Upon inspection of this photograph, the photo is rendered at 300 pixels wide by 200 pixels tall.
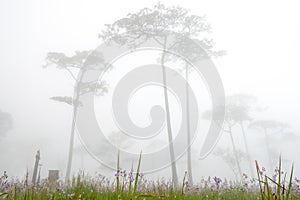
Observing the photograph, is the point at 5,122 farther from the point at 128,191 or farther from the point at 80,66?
the point at 128,191

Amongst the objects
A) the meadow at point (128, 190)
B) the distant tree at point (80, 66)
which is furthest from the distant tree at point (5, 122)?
the meadow at point (128, 190)

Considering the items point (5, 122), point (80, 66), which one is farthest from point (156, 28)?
point (5, 122)

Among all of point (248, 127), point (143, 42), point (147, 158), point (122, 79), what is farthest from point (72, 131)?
point (147, 158)

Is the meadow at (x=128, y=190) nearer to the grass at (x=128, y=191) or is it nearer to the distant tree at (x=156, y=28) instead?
the grass at (x=128, y=191)

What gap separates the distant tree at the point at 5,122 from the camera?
1706 inches

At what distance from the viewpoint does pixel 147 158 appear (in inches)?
2189

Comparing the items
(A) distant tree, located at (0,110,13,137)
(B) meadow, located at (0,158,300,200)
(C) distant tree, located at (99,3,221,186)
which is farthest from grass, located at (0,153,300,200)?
(A) distant tree, located at (0,110,13,137)

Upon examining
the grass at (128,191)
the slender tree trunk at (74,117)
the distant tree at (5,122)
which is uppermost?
the distant tree at (5,122)

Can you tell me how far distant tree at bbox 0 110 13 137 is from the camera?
4333 cm

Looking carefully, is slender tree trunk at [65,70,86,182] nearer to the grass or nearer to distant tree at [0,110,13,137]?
the grass

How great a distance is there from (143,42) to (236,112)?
65.4 ft

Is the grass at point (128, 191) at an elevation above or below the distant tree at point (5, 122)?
below

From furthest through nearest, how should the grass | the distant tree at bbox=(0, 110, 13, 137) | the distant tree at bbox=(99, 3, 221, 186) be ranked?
the distant tree at bbox=(0, 110, 13, 137)
the distant tree at bbox=(99, 3, 221, 186)
the grass

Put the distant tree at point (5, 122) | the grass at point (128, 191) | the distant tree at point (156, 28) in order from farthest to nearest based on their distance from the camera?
the distant tree at point (5, 122) → the distant tree at point (156, 28) → the grass at point (128, 191)
